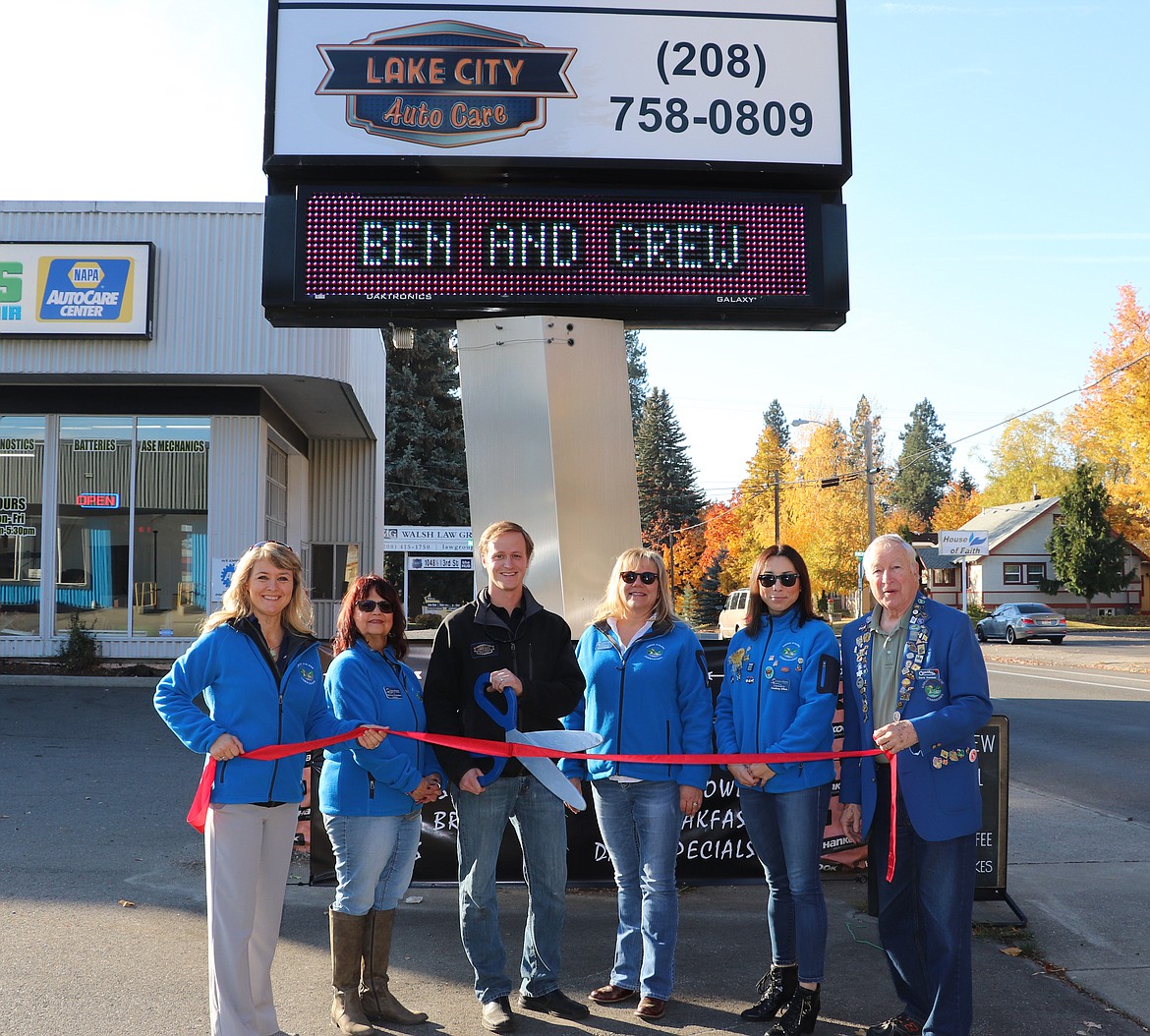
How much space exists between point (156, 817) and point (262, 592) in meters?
4.49

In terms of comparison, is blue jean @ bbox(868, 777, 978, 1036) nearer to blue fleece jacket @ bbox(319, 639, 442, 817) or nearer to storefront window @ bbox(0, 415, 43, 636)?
blue fleece jacket @ bbox(319, 639, 442, 817)

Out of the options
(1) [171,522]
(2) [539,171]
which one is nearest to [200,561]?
(1) [171,522]

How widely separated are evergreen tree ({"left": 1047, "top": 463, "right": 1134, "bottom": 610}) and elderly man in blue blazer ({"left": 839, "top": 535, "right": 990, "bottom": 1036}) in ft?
165

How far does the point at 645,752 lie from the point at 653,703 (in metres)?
0.20

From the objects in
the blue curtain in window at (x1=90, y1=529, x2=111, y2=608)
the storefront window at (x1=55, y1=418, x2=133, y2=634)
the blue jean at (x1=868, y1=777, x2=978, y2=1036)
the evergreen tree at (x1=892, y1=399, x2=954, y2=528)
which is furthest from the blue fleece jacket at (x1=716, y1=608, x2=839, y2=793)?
the evergreen tree at (x1=892, y1=399, x2=954, y2=528)

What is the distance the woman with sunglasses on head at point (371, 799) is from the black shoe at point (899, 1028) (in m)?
1.73

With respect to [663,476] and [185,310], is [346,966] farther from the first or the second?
[663,476]

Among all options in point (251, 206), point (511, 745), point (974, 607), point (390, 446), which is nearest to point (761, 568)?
point (511, 745)

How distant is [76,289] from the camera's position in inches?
592

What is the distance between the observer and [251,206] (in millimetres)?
15445

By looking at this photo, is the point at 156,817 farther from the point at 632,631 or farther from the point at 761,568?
the point at 761,568

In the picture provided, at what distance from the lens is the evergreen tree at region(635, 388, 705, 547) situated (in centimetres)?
6481

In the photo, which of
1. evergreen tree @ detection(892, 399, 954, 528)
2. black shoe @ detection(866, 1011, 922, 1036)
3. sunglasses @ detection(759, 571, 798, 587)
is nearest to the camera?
black shoe @ detection(866, 1011, 922, 1036)

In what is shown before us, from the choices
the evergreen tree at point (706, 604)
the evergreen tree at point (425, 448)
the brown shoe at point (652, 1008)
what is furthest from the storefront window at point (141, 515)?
the evergreen tree at point (706, 604)
